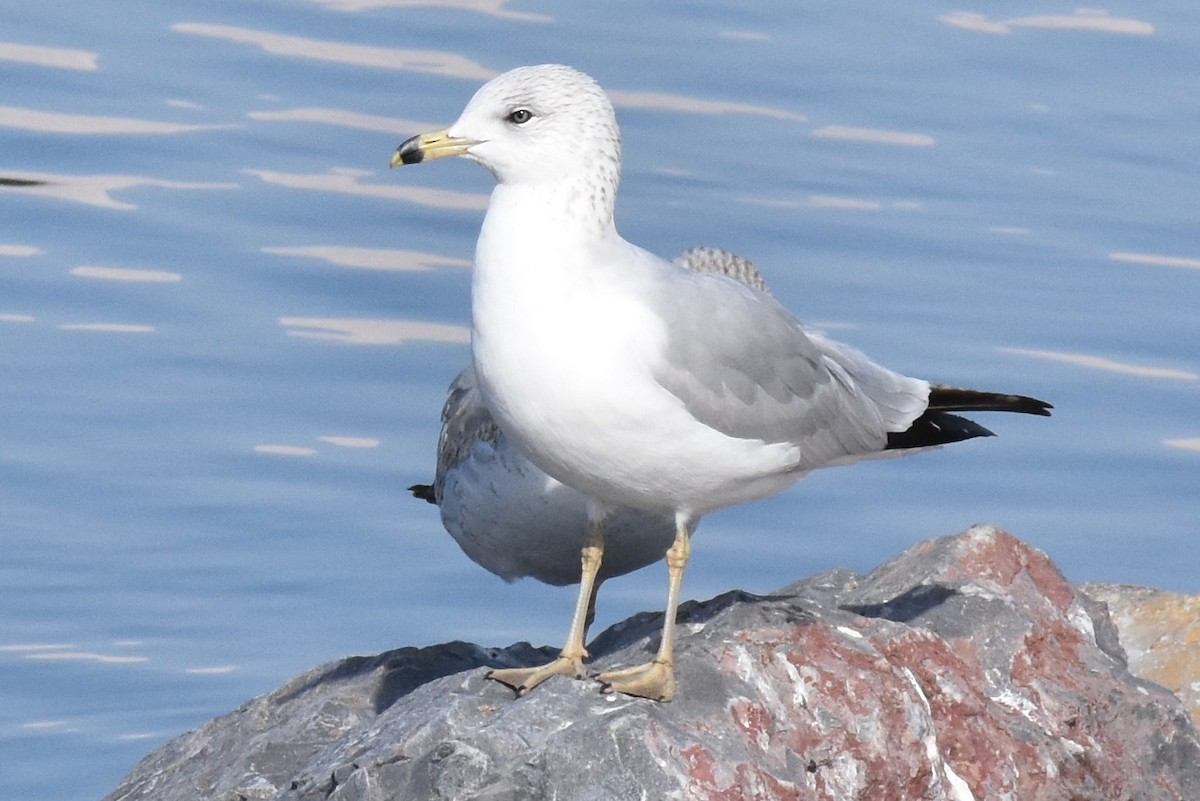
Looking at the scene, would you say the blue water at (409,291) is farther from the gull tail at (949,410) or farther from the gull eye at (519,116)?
the gull eye at (519,116)

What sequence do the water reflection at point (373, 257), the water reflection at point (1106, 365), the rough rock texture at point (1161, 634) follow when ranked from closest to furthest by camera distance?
the rough rock texture at point (1161, 634) → the water reflection at point (1106, 365) → the water reflection at point (373, 257)

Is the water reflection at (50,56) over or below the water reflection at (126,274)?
over

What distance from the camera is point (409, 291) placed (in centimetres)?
1184

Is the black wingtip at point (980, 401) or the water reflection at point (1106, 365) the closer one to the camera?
the black wingtip at point (980, 401)

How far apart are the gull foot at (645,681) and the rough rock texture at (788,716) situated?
27 millimetres

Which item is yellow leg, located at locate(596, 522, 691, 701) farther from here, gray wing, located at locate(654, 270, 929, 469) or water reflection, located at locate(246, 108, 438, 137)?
water reflection, located at locate(246, 108, 438, 137)

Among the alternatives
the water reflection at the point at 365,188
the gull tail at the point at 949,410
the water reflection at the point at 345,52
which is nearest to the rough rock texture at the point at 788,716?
the gull tail at the point at 949,410

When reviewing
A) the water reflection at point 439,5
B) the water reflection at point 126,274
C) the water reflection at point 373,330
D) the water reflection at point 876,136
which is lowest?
the water reflection at point 373,330

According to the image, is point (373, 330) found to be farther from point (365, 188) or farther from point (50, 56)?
point (50, 56)

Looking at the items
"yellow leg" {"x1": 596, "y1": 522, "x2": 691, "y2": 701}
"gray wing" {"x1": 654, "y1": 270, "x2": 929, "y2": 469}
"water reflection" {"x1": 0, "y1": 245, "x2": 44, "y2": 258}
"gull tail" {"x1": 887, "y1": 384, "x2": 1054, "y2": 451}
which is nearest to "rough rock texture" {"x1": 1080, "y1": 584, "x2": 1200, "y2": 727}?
"gull tail" {"x1": 887, "y1": 384, "x2": 1054, "y2": 451}

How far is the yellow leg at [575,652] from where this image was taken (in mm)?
5586

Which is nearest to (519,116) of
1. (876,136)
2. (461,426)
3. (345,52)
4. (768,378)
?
(768,378)

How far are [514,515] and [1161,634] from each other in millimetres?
2117

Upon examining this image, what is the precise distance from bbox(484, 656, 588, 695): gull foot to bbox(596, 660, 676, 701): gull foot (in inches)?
6.9
